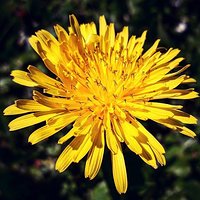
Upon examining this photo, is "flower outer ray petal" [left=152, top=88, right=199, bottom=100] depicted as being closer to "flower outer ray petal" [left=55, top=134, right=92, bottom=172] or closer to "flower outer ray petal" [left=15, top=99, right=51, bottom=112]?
"flower outer ray petal" [left=55, top=134, right=92, bottom=172]

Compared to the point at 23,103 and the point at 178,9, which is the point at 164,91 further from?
the point at 178,9

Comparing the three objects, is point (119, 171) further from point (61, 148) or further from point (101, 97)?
point (61, 148)

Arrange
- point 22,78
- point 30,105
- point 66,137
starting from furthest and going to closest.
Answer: point 22,78, point 30,105, point 66,137

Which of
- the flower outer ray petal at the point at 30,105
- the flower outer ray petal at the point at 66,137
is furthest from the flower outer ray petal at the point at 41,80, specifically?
the flower outer ray petal at the point at 66,137

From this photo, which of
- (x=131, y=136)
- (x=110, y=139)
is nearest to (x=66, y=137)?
(x=110, y=139)

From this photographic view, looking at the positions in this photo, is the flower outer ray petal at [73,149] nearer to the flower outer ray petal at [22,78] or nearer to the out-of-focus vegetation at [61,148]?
the flower outer ray petal at [22,78]

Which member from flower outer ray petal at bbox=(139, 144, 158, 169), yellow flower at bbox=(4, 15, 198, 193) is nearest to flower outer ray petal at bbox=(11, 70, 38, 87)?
yellow flower at bbox=(4, 15, 198, 193)

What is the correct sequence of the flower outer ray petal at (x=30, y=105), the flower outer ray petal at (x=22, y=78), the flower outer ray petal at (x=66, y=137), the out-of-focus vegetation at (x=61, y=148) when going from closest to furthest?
the flower outer ray petal at (x=66, y=137)
the flower outer ray petal at (x=30, y=105)
the flower outer ray petal at (x=22, y=78)
the out-of-focus vegetation at (x=61, y=148)
